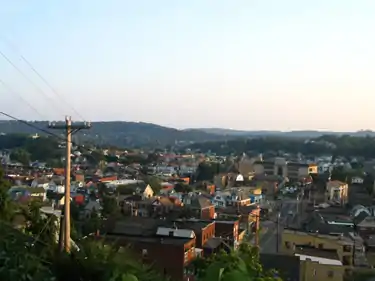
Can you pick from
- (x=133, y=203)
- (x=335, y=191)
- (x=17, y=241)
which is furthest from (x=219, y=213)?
(x=17, y=241)

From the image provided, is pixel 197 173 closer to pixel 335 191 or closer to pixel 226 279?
pixel 335 191

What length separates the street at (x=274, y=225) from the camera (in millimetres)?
15714

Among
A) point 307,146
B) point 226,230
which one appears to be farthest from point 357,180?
point 307,146

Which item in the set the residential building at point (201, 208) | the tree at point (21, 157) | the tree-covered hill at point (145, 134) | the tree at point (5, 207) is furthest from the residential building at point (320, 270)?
the tree-covered hill at point (145, 134)

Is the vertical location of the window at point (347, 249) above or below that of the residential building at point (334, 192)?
above

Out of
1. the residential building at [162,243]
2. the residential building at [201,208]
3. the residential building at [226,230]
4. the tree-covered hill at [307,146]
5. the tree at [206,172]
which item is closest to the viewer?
the residential building at [162,243]

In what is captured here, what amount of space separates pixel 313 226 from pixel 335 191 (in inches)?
484

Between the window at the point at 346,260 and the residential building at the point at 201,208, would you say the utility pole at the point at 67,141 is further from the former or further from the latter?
the residential building at the point at 201,208

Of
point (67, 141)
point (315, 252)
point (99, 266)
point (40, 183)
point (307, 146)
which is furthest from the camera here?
point (307, 146)

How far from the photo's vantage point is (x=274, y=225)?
21469mm

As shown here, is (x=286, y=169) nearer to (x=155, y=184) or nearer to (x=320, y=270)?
(x=155, y=184)

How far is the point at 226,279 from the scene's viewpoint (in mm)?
3328

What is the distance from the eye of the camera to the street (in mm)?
15714

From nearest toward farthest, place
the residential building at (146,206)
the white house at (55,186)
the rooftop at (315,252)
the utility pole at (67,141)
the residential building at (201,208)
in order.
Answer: the utility pole at (67,141) < the rooftop at (315,252) < the residential building at (201,208) < the residential building at (146,206) < the white house at (55,186)
